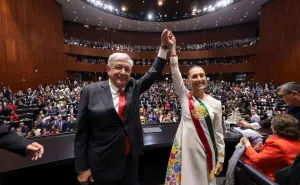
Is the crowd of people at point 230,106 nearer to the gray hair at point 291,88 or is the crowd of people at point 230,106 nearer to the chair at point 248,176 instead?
the gray hair at point 291,88

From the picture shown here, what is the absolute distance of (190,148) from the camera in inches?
58.2

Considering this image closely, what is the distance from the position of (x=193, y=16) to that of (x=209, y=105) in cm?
2137

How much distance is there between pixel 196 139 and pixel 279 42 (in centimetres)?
1811

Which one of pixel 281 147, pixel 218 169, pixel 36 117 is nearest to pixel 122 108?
pixel 218 169

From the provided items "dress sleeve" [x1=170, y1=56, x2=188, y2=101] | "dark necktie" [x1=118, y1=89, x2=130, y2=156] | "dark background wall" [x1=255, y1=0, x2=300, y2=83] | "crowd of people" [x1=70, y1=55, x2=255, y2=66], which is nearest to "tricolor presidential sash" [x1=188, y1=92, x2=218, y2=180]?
"dress sleeve" [x1=170, y1=56, x2=188, y2=101]

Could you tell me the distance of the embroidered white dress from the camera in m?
1.48

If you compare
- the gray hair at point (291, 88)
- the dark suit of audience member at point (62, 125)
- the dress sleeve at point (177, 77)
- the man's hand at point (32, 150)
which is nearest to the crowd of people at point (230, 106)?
the dark suit of audience member at point (62, 125)

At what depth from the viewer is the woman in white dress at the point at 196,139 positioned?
1479mm

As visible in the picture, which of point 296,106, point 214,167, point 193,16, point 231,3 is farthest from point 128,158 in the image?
point 193,16

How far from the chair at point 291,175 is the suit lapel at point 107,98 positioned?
112cm

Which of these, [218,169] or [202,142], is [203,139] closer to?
[202,142]

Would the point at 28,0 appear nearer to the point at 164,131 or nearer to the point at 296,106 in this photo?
the point at 164,131

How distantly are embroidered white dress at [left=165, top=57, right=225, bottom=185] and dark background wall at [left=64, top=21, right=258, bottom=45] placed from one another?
22.7 metres

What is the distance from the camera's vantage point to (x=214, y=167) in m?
1.52
